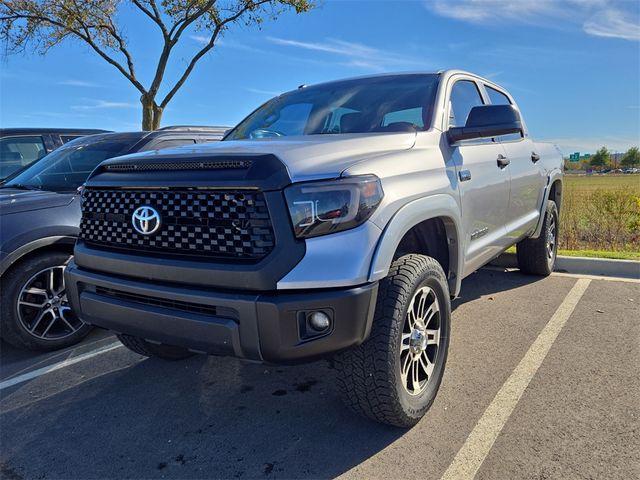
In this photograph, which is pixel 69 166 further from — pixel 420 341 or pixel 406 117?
pixel 420 341

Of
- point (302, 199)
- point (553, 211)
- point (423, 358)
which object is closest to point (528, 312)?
point (553, 211)

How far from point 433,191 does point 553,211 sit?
3664mm

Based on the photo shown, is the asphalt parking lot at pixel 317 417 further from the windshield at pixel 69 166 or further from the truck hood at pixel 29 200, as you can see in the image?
the windshield at pixel 69 166

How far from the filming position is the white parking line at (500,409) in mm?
2305

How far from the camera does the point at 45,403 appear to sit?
3074 mm

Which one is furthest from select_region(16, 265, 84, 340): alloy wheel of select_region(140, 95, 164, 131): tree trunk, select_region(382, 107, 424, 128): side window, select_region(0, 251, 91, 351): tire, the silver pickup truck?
select_region(140, 95, 164, 131): tree trunk

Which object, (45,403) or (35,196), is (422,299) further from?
(35,196)

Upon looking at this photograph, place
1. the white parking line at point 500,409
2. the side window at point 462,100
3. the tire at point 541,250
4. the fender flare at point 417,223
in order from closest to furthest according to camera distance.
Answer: the fender flare at point 417,223 → the white parking line at point 500,409 → the side window at point 462,100 → the tire at point 541,250

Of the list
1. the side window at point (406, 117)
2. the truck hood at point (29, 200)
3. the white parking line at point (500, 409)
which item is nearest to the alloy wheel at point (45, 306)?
the truck hood at point (29, 200)

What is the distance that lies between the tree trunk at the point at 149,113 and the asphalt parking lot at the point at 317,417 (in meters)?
10.6

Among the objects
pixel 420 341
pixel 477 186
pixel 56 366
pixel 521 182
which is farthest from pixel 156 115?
pixel 420 341

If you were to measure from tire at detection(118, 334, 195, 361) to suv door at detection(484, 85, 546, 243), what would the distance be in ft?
9.33

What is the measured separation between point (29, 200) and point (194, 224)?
225 cm

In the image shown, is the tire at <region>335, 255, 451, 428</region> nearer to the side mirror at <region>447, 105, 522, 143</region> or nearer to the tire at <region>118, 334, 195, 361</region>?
the side mirror at <region>447, 105, 522, 143</region>
